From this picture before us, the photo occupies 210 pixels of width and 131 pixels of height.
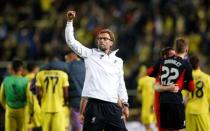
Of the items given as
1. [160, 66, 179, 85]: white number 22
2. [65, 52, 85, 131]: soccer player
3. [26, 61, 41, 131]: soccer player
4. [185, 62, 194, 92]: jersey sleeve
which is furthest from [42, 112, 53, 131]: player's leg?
[185, 62, 194, 92]: jersey sleeve

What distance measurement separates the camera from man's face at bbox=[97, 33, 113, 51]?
15.2m

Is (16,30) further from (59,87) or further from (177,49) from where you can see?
(177,49)

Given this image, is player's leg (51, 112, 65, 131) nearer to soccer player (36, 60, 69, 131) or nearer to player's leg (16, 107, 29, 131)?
soccer player (36, 60, 69, 131)

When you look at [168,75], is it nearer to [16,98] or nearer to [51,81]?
[51,81]

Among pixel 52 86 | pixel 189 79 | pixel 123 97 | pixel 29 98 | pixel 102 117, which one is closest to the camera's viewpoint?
pixel 102 117

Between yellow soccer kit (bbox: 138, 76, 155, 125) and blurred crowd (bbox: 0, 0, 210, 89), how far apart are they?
5.82 metres

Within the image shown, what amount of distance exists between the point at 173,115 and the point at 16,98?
14.1 feet

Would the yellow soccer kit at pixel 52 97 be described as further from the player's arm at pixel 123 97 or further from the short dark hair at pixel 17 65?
the player's arm at pixel 123 97

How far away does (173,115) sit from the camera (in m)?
16.7

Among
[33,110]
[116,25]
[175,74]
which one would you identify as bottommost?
[33,110]

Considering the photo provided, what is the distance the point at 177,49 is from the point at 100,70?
2560 millimetres

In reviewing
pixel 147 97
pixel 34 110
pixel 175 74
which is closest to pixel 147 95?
pixel 147 97

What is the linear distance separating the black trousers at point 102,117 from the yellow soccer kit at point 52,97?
13.3 ft

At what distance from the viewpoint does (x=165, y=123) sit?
1680 centimetres
